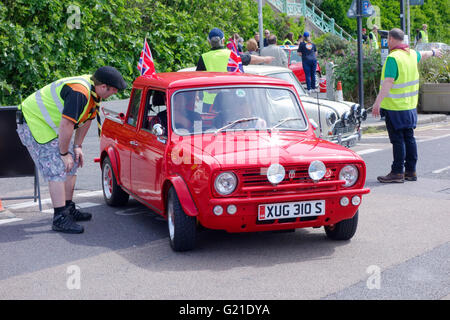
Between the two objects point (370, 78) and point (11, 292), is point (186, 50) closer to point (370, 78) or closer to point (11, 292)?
point (370, 78)

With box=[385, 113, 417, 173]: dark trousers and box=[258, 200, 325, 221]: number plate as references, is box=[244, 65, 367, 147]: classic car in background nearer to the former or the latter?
box=[385, 113, 417, 173]: dark trousers

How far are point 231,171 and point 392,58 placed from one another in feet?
14.9

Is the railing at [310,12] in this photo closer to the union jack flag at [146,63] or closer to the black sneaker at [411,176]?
the union jack flag at [146,63]

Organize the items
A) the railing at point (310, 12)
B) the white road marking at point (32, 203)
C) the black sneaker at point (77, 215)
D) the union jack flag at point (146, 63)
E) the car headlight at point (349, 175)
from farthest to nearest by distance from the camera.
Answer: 1. the railing at point (310, 12)
2. the union jack flag at point (146, 63)
3. the white road marking at point (32, 203)
4. the black sneaker at point (77, 215)
5. the car headlight at point (349, 175)

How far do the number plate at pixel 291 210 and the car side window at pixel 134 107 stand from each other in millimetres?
2347

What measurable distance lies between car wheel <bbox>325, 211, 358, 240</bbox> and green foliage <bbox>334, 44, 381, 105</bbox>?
13.1 metres

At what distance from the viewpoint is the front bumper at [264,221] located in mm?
5738

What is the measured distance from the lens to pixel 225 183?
19.0 ft

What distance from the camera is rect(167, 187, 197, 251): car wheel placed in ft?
19.6

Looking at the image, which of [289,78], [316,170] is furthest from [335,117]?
[316,170]

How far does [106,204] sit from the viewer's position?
28.2 feet

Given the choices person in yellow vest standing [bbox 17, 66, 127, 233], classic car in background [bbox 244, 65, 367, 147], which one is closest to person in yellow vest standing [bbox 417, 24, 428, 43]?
classic car in background [bbox 244, 65, 367, 147]

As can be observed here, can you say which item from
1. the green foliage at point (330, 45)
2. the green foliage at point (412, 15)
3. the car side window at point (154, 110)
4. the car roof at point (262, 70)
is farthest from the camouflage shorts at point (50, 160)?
the green foliage at point (412, 15)

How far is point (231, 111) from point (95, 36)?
1368cm
